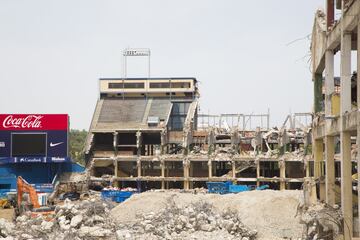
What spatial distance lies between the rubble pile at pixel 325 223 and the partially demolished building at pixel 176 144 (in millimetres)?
34534

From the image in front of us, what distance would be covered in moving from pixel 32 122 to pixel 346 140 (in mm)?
43292

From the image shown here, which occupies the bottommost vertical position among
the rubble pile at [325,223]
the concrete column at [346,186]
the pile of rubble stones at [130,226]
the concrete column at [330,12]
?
the pile of rubble stones at [130,226]

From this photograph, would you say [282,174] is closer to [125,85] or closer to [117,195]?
[117,195]

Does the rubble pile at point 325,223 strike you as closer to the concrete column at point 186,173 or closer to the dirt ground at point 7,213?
the dirt ground at point 7,213

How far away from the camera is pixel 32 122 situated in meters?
57.3

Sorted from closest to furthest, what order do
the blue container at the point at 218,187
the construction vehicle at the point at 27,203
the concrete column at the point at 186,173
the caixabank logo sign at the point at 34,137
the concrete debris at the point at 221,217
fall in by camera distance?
the concrete debris at the point at 221,217 → the construction vehicle at the point at 27,203 → the blue container at the point at 218,187 → the caixabank logo sign at the point at 34,137 → the concrete column at the point at 186,173

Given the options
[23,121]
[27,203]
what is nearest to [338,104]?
[27,203]

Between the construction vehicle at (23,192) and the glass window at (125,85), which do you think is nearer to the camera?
the construction vehicle at (23,192)

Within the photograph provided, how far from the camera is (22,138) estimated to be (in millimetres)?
57281

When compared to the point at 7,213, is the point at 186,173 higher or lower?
higher

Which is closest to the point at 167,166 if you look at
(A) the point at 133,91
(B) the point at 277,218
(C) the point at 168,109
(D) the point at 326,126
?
(C) the point at 168,109

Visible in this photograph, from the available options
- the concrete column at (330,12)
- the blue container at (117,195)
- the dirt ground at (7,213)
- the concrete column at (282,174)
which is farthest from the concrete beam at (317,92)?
the concrete column at (282,174)

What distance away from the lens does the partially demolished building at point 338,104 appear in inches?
762

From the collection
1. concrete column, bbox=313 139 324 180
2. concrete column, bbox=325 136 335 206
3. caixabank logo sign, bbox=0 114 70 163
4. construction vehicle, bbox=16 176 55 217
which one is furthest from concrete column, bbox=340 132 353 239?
caixabank logo sign, bbox=0 114 70 163
